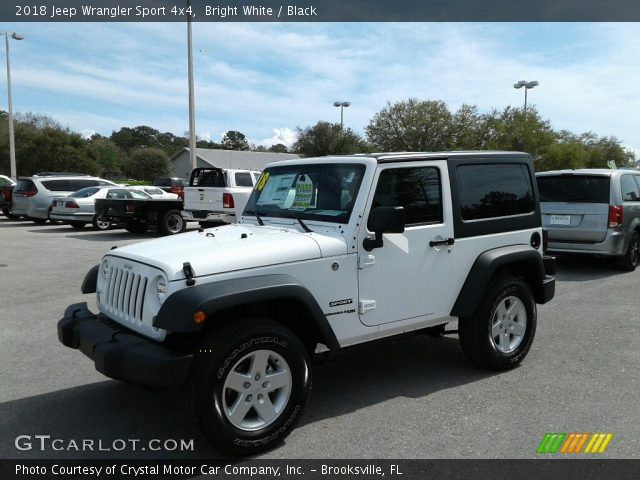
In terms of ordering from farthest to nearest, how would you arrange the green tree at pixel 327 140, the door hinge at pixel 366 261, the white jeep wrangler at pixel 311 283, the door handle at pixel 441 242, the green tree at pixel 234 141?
the green tree at pixel 234 141 < the green tree at pixel 327 140 < the door handle at pixel 441 242 < the door hinge at pixel 366 261 < the white jeep wrangler at pixel 311 283

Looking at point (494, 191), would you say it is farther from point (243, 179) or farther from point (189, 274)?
point (243, 179)

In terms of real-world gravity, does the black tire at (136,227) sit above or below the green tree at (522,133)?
below

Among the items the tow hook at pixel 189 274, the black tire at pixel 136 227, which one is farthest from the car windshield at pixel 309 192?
the black tire at pixel 136 227

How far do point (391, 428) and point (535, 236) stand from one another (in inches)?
97.0

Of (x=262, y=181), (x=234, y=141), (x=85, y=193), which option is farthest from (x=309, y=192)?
(x=234, y=141)

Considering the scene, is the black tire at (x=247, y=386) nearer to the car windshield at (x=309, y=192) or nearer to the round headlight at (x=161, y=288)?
the round headlight at (x=161, y=288)

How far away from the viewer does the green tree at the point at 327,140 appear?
51.0 meters

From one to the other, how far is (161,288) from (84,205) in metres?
15.8

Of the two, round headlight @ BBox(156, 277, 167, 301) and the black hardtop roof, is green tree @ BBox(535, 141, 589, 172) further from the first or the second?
round headlight @ BBox(156, 277, 167, 301)

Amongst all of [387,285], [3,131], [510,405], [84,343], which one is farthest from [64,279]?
[3,131]

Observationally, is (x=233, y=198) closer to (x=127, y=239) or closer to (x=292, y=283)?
(x=127, y=239)

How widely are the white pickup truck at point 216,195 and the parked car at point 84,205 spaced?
2960mm

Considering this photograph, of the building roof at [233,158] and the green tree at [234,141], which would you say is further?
the green tree at [234,141]

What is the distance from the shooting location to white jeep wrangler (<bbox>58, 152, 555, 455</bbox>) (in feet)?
11.0
